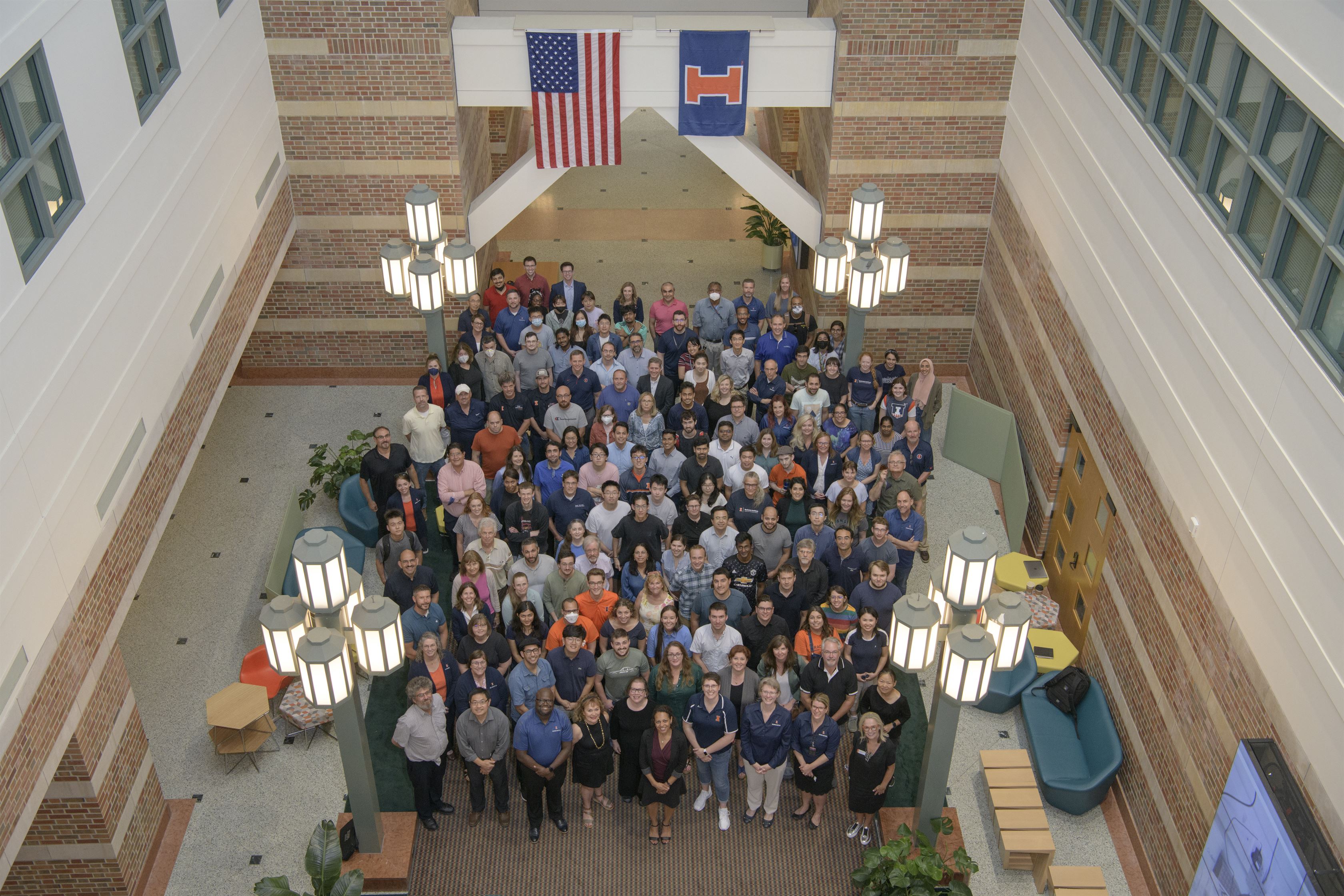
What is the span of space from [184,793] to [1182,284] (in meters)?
9.23

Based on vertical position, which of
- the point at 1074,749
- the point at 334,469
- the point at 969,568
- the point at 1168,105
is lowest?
the point at 1074,749

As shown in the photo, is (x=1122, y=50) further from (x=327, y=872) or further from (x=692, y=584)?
(x=327, y=872)

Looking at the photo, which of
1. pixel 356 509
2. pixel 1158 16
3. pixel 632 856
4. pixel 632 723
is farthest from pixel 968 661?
pixel 356 509

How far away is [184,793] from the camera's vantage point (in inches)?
437

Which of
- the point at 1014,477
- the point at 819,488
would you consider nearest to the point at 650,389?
the point at 819,488

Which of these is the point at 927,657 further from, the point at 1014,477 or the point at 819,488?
the point at 1014,477

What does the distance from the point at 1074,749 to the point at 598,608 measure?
171 inches

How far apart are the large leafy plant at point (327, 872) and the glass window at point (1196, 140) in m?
8.11

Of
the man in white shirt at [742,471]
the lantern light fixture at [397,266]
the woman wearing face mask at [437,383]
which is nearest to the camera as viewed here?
the man in white shirt at [742,471]

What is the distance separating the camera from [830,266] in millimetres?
12445

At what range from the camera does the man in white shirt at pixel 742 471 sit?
1188 centimetres

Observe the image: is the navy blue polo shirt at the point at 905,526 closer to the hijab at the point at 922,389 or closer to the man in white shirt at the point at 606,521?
the hijab at the point at 922,389

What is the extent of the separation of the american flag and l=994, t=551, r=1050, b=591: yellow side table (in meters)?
6.55

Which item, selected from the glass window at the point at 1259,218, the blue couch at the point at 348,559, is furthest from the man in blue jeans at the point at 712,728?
the glass window at the point at 1259,218
